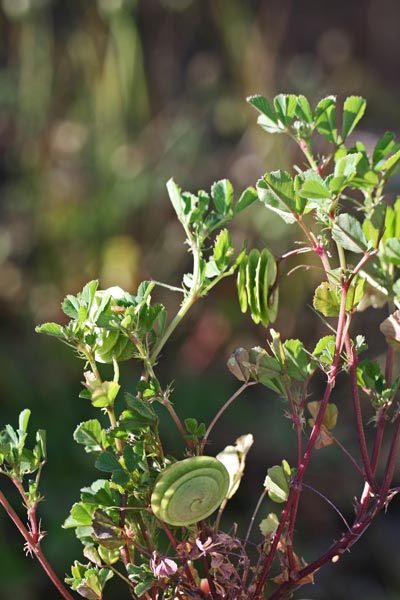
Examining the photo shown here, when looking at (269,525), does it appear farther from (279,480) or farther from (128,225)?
(128,225)

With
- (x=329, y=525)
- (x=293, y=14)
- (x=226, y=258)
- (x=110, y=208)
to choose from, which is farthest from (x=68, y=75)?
(x=226, y=258)

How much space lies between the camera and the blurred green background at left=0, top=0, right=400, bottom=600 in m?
1.60

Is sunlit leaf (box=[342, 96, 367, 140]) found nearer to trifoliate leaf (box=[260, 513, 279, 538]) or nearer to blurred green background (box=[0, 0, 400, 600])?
trifoliate leaf (box=[260, 513, 279, 538])

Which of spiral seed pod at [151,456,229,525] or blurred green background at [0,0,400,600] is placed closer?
spiral seed pod at [151,456,229,525]

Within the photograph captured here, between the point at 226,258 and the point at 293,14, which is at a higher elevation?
the point at 226,258

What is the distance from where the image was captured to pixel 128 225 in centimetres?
205

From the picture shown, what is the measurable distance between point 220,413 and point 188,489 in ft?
0.15

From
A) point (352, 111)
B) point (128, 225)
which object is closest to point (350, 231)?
point (352, 111)

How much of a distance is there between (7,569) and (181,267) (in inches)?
32.5

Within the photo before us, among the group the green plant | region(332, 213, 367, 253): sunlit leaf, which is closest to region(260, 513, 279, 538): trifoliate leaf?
the green plant

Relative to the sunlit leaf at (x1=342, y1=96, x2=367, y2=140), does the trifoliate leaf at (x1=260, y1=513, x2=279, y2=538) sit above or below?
below

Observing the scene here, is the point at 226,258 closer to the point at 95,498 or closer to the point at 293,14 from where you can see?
the point at 95,498

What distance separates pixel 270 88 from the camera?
7.30 feet

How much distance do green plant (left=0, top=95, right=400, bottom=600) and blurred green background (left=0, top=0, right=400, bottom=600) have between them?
3.08 feet
